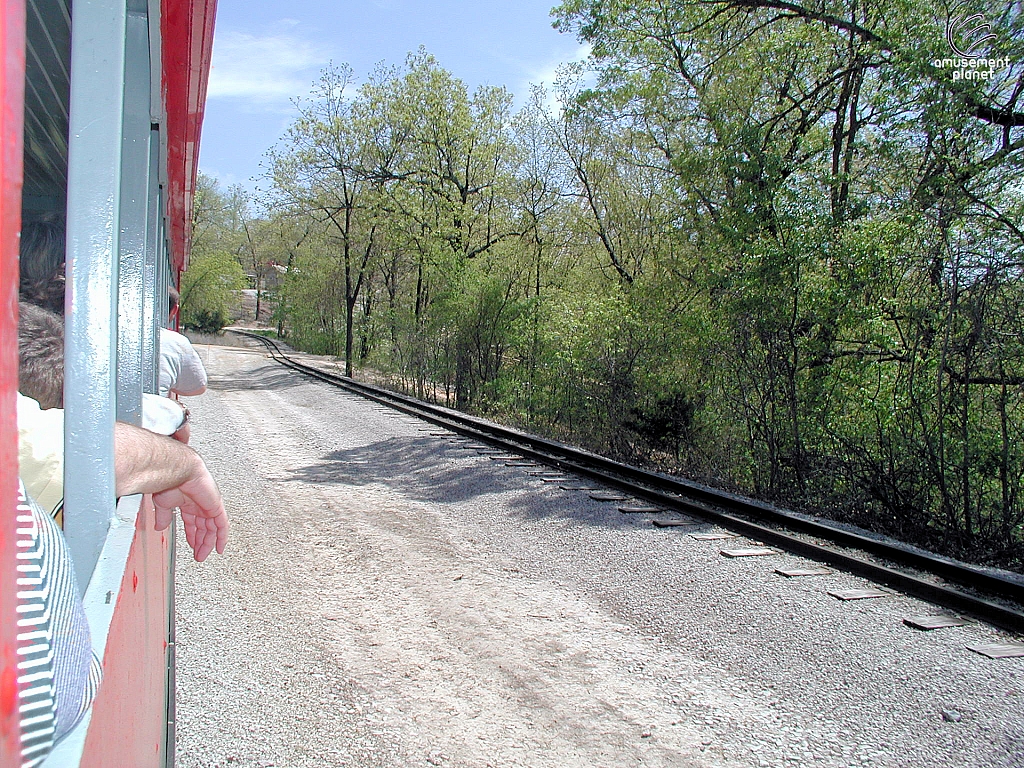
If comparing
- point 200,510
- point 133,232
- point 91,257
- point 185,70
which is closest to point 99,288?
point 91,257

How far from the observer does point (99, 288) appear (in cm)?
116

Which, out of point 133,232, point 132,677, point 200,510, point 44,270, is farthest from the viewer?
point 200,510

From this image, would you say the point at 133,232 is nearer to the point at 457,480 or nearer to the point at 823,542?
the point at 823,542

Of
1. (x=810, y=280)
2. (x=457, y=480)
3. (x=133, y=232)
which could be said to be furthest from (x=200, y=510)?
(x=810, y=280)

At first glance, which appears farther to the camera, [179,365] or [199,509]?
[179,365]

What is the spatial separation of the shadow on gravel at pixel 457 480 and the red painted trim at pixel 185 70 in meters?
4.71

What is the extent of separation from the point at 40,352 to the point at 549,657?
131 inches

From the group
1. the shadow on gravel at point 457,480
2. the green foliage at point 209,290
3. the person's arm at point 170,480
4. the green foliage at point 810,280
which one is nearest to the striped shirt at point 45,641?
the person's arm at point 170,480

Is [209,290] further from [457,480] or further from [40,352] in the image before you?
[40,352]

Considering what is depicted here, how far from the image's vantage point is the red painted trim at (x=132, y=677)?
92cm

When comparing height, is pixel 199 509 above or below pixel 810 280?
below

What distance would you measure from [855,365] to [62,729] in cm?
889

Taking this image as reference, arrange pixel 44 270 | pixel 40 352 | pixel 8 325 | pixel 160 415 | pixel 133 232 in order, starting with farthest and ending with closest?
1. pixel 160 415
2. pixel 133 232
3. pixel 44 270
4. pixel 40 352
5. pixel 8 325

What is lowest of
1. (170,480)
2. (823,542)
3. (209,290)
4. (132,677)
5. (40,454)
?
(823,542)
